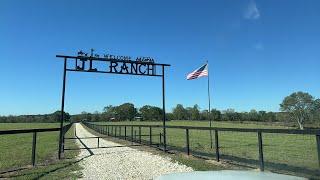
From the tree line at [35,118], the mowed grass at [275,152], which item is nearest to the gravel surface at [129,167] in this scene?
the mowed grass at [275,152]

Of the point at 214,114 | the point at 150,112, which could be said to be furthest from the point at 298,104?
the point at 150,112

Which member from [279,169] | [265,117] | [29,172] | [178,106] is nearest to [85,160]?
[29,172]

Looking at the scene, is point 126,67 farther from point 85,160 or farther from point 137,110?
point 137,110

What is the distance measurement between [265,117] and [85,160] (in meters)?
119

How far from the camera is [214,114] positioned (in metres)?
138

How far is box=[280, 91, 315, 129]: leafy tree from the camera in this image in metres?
91.1

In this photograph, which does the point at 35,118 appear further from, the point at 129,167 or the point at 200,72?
the point at 129,167

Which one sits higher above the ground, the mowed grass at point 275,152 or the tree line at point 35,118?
the tree line at point 35,118

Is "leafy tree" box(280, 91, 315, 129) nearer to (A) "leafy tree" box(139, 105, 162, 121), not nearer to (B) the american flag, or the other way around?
(A) "leafy tree" box(139, 105, 162, 121)

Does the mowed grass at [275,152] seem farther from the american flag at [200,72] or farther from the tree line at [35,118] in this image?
the tree line at [35,118]

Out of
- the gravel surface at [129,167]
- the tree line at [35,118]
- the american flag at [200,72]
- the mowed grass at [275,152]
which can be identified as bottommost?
the gravel surface at [129,167]

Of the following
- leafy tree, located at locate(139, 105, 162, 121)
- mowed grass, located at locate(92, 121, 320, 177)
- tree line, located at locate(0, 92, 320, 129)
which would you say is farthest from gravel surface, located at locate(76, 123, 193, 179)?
leafy tree, located at locate(139, 105, 162, 121)

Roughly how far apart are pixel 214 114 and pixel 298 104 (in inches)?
1762

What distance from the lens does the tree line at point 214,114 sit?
299ft
